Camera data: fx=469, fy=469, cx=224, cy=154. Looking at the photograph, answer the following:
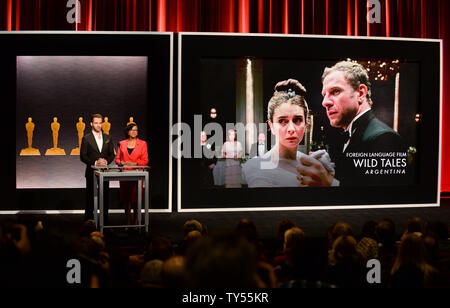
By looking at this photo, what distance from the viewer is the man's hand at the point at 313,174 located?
7.90m

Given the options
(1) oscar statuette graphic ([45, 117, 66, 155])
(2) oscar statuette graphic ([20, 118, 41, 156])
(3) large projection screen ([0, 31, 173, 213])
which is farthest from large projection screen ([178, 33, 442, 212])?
(2) oscar statuette graphic ([20, 118, 41, 156])

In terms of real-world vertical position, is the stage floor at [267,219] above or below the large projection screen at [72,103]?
below

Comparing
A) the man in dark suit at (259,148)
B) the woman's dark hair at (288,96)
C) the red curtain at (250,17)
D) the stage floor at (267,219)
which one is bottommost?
the stage floor at (267,219)

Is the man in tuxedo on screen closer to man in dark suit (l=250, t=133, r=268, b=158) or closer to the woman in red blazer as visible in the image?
man in dark suit (l=250, t=133, r=268, b=158)

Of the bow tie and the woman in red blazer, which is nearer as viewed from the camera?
the woman in red blazer

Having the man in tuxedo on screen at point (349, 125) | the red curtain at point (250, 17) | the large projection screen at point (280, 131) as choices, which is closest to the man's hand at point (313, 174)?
the man in tuxedo on screen at point (349, 125)

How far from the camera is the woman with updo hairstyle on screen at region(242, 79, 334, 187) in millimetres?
7777

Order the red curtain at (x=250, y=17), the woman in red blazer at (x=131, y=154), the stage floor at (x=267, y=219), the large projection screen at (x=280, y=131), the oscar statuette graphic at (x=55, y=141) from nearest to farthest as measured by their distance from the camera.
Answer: the woman in red blazer at (x=131, y=154) → the stage floor at (x=267, y=219) → the large projection screen at (x=280, y=131) → the oscar statuette graphic at (x=55, y=141) → the red curtain at (x=250, y=17)

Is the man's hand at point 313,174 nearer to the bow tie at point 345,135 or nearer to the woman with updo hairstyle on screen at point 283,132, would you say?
the woman with updo hairstyle on screen at point 283,132

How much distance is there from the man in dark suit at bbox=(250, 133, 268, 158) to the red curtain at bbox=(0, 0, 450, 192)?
8.62ft

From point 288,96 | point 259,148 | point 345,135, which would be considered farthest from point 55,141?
point 345,135

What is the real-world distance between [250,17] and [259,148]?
301 cm
